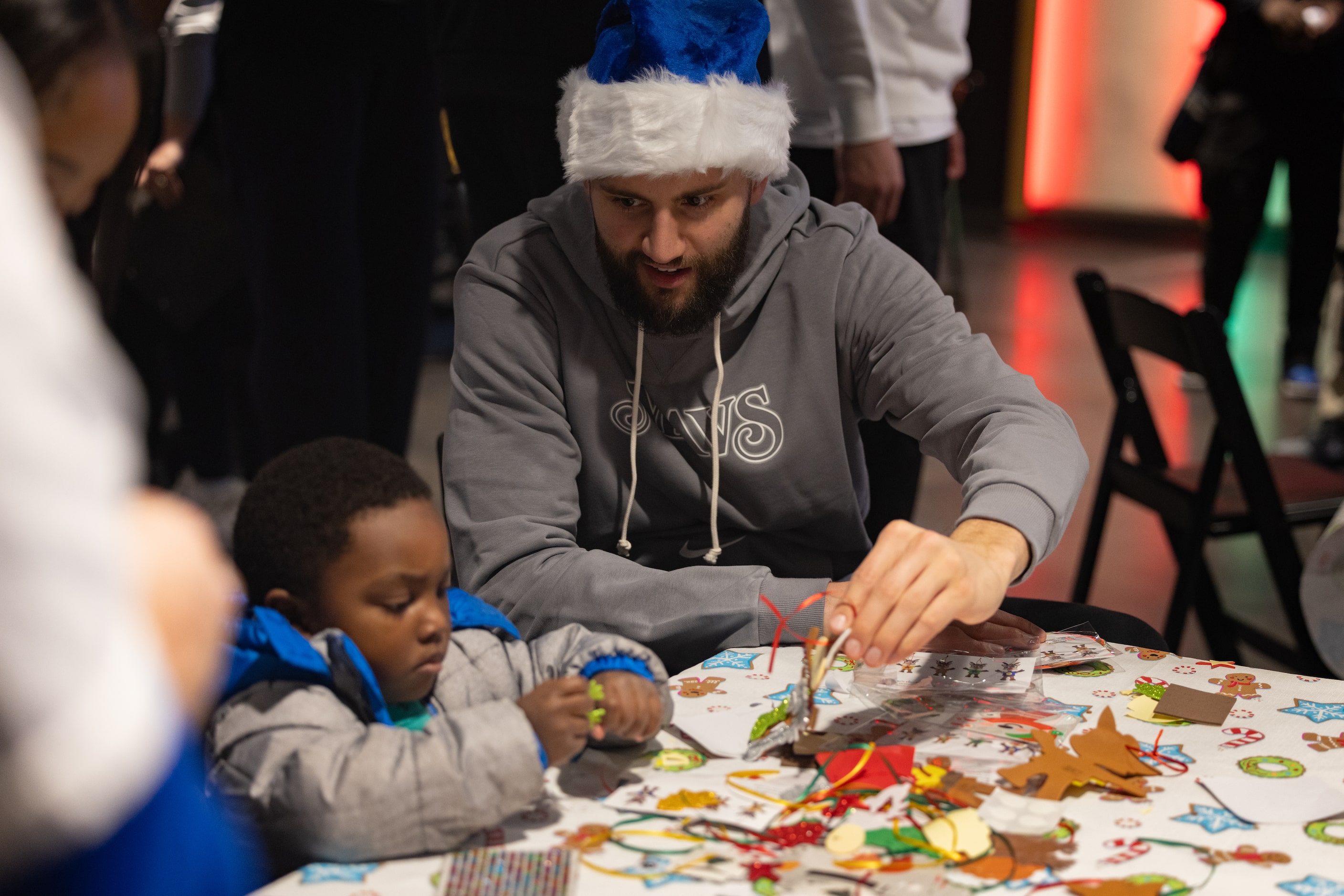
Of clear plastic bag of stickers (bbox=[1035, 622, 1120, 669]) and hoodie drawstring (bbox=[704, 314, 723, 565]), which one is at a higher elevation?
hoodie drawstring (bbox=[704, 314, 723, 565])

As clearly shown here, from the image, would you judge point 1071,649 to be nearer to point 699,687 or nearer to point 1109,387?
point 699,687

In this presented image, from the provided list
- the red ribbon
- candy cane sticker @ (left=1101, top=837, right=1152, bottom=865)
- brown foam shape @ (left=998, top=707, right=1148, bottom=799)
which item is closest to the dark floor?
the red ribbon

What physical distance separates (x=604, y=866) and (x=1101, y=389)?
467 cm

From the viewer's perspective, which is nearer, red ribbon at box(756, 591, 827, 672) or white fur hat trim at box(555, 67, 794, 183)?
red ribbon at box(756, 591, 827, 672)

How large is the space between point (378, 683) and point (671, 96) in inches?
33.9

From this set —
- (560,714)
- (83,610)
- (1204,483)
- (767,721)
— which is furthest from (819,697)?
(1204,483)

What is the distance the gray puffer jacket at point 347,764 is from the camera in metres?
0.99

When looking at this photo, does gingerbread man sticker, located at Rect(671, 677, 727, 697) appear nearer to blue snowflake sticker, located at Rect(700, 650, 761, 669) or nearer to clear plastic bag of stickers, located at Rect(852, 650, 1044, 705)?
blue snowflake sticker, located at Rect(700, 650, 761, 669)

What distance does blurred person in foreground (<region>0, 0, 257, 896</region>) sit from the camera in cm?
50

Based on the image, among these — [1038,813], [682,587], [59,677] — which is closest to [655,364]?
[682,587]

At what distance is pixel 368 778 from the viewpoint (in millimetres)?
1000

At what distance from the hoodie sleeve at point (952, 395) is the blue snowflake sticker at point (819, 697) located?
262 millimetres

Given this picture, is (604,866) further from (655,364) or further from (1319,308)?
(1319,308)

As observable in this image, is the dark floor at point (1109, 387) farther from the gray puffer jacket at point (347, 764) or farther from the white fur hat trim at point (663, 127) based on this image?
the gray puffer jacket at point (347, 764)
